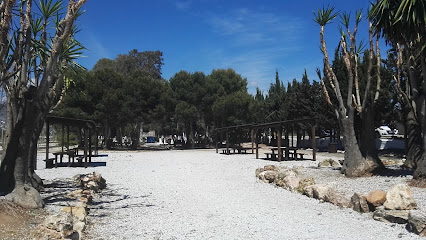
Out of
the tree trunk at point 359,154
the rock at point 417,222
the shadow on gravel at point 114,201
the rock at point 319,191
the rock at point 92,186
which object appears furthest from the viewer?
the tree trunk at point 359,154

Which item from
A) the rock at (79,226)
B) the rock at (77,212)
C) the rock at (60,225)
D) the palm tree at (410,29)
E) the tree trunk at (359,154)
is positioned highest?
the palm tree at (410,29)

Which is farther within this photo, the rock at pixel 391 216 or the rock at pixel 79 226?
the rock at pixel 391 216

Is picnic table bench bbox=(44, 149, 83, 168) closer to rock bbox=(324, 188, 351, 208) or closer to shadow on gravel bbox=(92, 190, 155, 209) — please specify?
shadow on gravel bbox=(92, 190, 155, 209)

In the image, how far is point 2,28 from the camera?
5758 millimetres

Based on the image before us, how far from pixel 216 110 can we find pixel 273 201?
110ft

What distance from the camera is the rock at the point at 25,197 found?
6.85m

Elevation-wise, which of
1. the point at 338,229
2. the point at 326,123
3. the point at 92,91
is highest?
the point at 92,91

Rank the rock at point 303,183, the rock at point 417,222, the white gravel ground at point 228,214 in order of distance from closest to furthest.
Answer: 1. the rock at point 417,222
2. the white gravel ground at point 228,214
3. the rock at point 303,183

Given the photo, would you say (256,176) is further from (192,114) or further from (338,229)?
(192,114)

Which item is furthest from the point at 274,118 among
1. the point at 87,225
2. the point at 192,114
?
the point at 87,225

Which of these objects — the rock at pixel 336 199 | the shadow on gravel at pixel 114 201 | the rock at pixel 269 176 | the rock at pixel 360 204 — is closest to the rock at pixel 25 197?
the shadow on gravel at pixel 114 201

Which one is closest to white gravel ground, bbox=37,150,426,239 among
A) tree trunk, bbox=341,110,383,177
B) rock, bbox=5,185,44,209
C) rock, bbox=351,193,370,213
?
rock, bbox=351,193,370,213

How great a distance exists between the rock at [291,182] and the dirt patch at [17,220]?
19.6 feet

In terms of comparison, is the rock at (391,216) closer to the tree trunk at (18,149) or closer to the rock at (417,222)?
the rock at (417,222)
